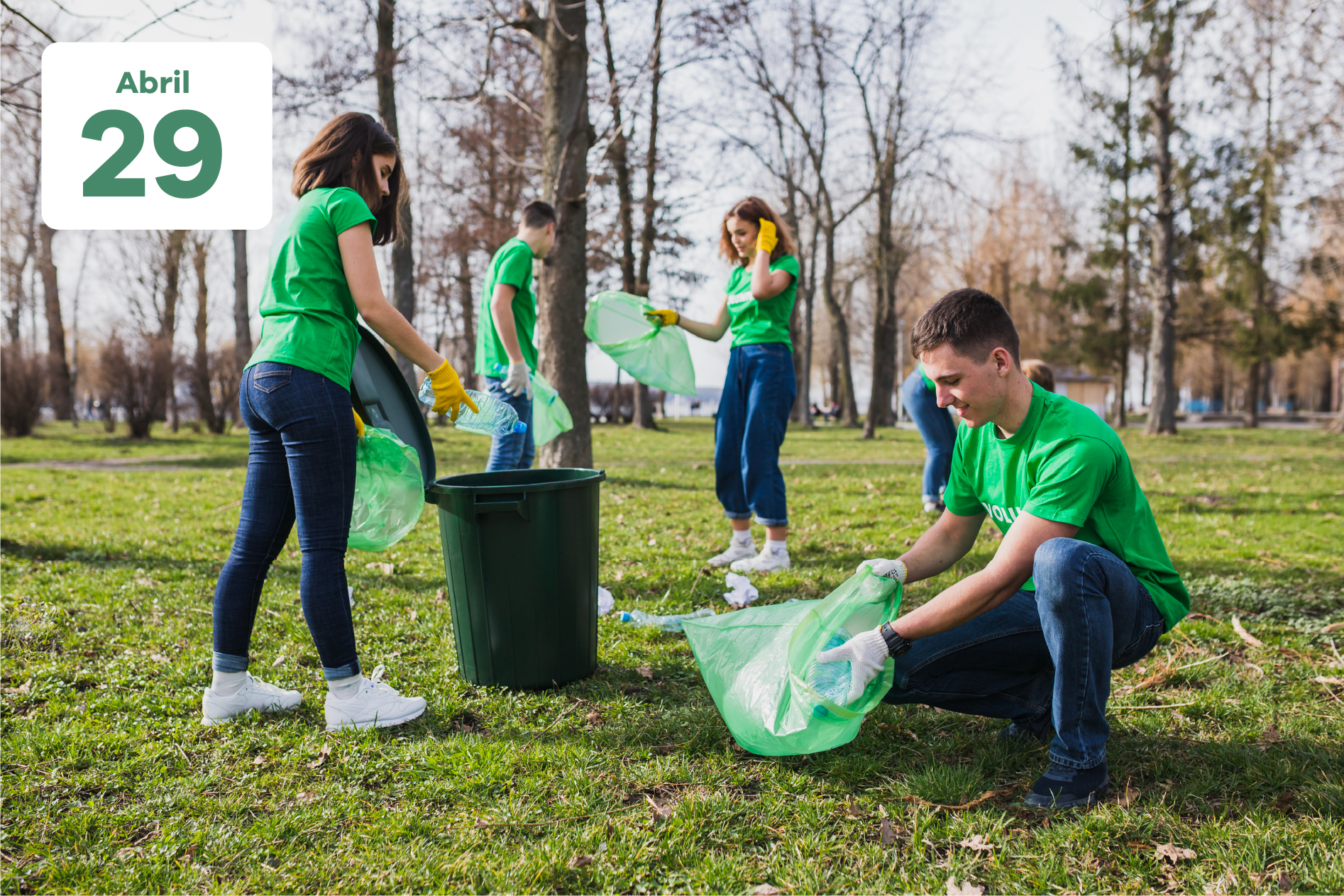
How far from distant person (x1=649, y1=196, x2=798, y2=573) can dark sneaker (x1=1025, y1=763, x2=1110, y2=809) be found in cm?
237

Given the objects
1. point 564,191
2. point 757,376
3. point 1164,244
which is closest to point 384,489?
point 757,376

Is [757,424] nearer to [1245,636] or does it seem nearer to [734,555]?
[734,555]

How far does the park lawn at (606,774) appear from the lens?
71.1 inches

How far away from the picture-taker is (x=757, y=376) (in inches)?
171

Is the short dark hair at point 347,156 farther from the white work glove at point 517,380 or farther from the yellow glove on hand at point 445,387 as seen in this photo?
the white work glove at point 517,380

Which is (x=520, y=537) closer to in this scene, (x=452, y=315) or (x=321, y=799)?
(x=321, y=799)

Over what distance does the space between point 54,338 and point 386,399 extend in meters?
22.9

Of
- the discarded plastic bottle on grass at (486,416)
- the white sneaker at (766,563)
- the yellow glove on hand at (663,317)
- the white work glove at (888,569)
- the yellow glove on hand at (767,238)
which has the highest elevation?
the yellow glove on hand at (767,238)

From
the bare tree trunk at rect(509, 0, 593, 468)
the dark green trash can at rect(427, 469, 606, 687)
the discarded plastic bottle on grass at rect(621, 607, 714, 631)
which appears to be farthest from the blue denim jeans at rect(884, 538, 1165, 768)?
the bare tree trunk at rect(509, 0, 593, 468)

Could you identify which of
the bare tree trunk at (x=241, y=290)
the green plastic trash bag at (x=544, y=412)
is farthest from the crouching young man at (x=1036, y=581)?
the bare tree trunk at (x=241, y=290)

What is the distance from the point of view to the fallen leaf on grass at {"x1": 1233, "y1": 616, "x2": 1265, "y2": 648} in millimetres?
3279

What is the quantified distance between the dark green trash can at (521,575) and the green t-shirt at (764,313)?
1.82 m

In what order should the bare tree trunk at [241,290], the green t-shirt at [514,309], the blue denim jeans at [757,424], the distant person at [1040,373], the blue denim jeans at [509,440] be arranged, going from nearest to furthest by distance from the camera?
the blue denim jeans at [509,440]
the green t-shirt at [514,309]
the blue denim jeans at [757,424]
the distant person at [1040,373]
the bare tree trunk at [241,290]

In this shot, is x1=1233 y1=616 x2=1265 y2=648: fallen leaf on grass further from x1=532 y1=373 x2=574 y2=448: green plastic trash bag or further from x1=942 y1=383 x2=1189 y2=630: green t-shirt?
x1=532 y1=373 x2=574 y2=448: green plastic trash bag
